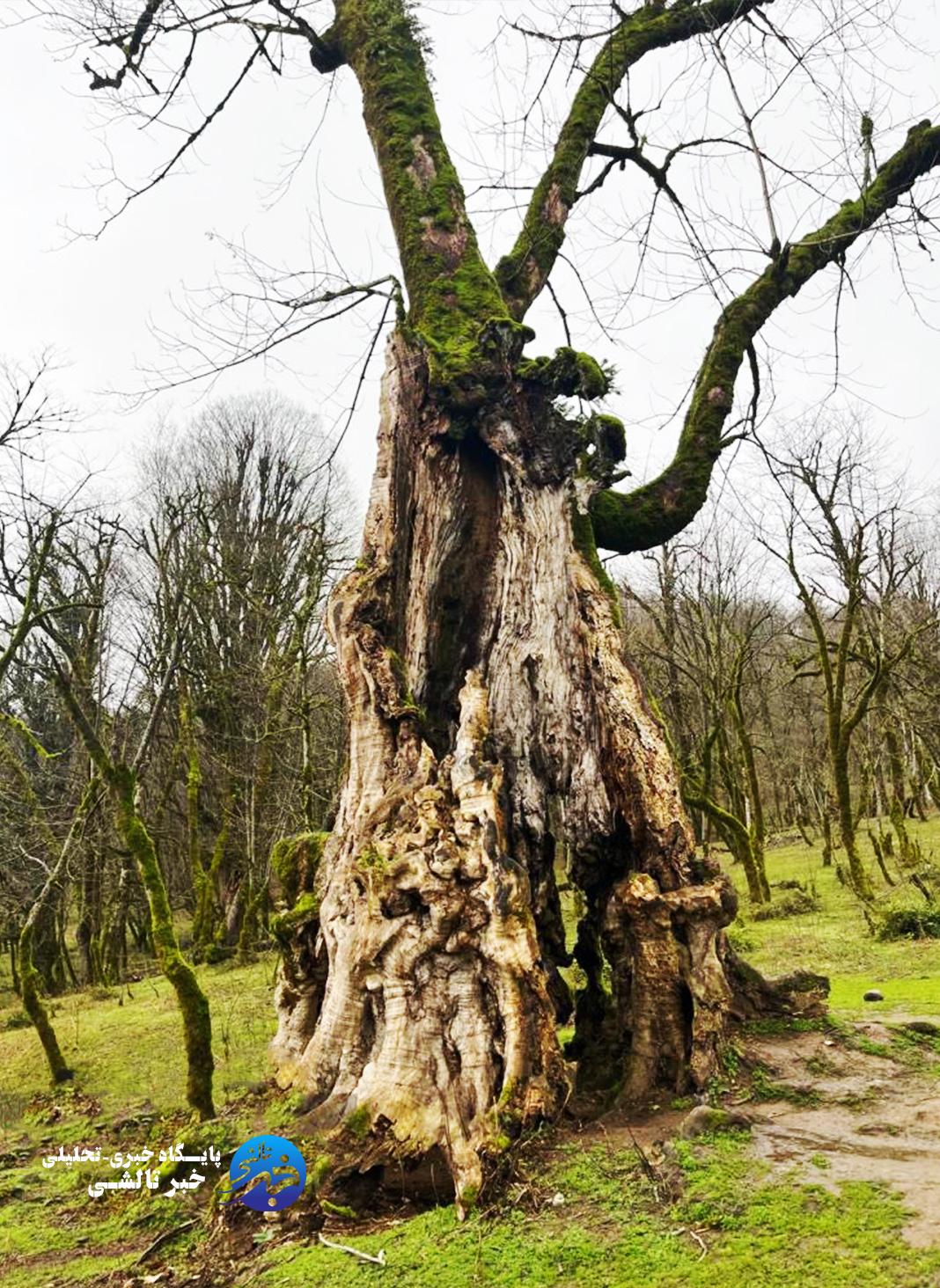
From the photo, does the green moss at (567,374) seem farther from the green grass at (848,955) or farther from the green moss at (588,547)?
the green grass at (848,955)

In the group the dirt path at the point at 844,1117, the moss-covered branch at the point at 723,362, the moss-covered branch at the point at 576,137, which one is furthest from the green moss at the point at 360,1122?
the moss-covered branch at the point at 576,137

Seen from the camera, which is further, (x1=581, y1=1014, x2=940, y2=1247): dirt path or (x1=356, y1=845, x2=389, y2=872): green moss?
(x1=356, y1=845, x2=389, y2=872): green moss

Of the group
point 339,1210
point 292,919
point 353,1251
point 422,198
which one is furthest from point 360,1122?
point 422,198

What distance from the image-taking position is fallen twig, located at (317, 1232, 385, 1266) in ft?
9.95

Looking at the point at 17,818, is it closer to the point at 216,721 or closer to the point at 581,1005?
the point at 216,721

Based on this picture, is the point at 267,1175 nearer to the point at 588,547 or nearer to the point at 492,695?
the point at 492,695

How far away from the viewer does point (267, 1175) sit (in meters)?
3.68

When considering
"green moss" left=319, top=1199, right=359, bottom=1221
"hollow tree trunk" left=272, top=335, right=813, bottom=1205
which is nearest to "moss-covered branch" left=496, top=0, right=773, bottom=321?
"hollow tree trunk" left=272, top=335, right=813, bottom=1205

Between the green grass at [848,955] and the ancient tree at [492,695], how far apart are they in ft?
6.57

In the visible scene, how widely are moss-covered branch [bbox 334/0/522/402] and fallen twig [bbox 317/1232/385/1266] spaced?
4.30 m

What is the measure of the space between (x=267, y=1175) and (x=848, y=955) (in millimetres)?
7483

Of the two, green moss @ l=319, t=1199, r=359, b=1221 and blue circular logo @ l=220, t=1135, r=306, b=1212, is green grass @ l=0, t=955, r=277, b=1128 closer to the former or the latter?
blue circular logo @ l=220, t=1135, r=306, b=1212

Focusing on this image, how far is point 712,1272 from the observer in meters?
2.52

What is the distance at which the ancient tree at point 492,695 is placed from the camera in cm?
393
